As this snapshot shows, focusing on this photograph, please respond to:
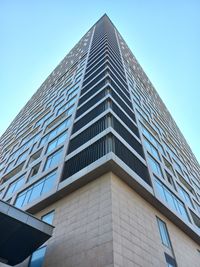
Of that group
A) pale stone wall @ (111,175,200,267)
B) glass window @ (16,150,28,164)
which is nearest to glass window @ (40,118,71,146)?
glass window @ (16,150,28,164)

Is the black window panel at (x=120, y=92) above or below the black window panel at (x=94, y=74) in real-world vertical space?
below

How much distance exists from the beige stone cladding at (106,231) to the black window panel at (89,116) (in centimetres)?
791

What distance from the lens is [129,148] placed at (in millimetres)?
18406

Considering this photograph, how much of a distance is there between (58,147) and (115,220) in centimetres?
1122

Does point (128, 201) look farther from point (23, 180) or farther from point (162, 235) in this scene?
point (23, 180)

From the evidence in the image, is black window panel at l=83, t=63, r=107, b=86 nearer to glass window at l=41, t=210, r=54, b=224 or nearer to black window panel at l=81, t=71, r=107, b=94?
black window panel at l=81, t=71, r=107, b=94

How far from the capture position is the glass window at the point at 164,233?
15175 mm

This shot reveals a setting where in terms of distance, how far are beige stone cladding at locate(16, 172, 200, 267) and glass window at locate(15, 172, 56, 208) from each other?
6.22 feet

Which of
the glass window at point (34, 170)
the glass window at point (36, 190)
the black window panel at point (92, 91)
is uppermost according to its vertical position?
the black window panel at point (92, 91)

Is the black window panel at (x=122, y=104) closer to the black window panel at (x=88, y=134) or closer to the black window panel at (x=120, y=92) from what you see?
the black window panel at (x=120, y=92)

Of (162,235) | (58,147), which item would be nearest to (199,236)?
(162,235)

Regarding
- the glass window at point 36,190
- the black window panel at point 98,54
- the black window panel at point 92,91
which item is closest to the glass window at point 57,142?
the glass window at point 36,190

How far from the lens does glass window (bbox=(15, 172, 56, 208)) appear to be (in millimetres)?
17964

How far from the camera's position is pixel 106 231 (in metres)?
11.3
